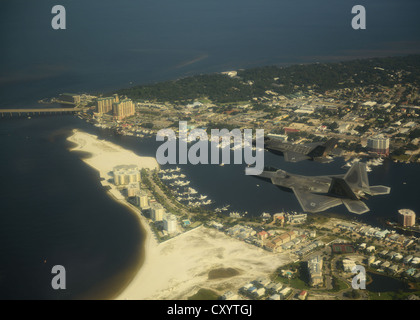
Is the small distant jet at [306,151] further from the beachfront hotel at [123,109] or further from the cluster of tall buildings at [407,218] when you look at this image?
the beachfront hotel at [123,109]

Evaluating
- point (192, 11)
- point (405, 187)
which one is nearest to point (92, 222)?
point (405, 187)

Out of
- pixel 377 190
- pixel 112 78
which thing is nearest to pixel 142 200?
pixel 377 190

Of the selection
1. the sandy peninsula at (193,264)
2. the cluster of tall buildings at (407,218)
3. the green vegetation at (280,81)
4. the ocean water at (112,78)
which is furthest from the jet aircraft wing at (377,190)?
the green vegetation at (280,81)

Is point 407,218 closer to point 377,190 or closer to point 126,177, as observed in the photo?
point 377,190

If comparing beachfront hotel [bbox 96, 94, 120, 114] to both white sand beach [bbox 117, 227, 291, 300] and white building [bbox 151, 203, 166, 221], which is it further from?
white sand beach [bbox 117, 227, 291, 300]

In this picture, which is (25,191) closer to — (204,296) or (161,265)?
(161,265)

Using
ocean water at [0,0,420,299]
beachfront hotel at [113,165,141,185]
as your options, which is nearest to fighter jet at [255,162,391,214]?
ocean water at [0,0,420,299]
